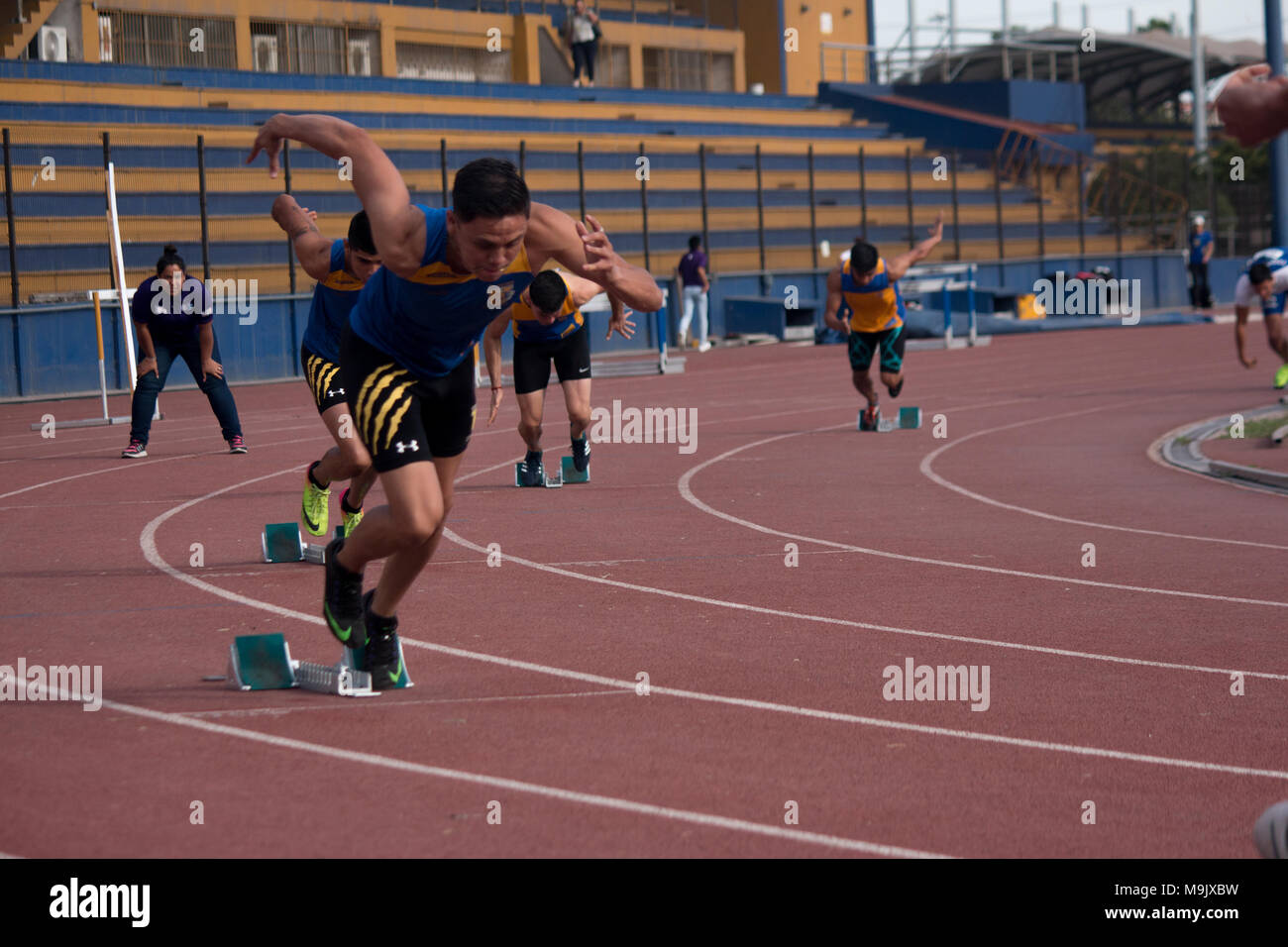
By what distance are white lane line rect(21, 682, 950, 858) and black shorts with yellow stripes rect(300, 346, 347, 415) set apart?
329cm

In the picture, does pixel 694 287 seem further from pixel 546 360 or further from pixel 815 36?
pixel 815 36

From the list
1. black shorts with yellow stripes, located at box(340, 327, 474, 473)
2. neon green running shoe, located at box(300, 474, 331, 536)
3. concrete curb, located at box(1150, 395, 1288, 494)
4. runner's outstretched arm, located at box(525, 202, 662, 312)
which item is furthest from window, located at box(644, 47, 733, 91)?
runner's outstretched arm, located at box(525, 202, 662, 312)

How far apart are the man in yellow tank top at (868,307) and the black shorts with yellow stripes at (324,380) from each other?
8119mm

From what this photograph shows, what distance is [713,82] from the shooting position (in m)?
43.6

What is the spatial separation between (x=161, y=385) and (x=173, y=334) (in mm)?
656

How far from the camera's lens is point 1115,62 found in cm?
6009

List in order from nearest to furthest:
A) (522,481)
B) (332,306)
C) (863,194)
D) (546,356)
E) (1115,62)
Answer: (332,306) → (546,356) → (522,481) → (863,194) → (1115,62)

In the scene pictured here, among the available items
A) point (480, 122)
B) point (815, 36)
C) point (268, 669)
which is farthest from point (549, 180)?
point (268, 669)

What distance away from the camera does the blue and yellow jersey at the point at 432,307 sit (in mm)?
5660

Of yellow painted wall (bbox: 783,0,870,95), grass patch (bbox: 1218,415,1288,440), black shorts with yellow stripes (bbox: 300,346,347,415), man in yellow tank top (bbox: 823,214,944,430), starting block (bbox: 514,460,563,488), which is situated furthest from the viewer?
yellow painted wall (bbox: 783,0,870,95)

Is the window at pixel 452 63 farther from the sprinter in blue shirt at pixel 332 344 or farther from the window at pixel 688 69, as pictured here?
the sprinter in blue shirt at pixel 332 344

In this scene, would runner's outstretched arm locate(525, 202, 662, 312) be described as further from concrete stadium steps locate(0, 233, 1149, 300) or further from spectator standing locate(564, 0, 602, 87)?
spectator standing locate(564, 0, 602, 87)

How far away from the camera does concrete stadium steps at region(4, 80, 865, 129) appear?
27.7 metres

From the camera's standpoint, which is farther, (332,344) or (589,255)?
(332,344)
